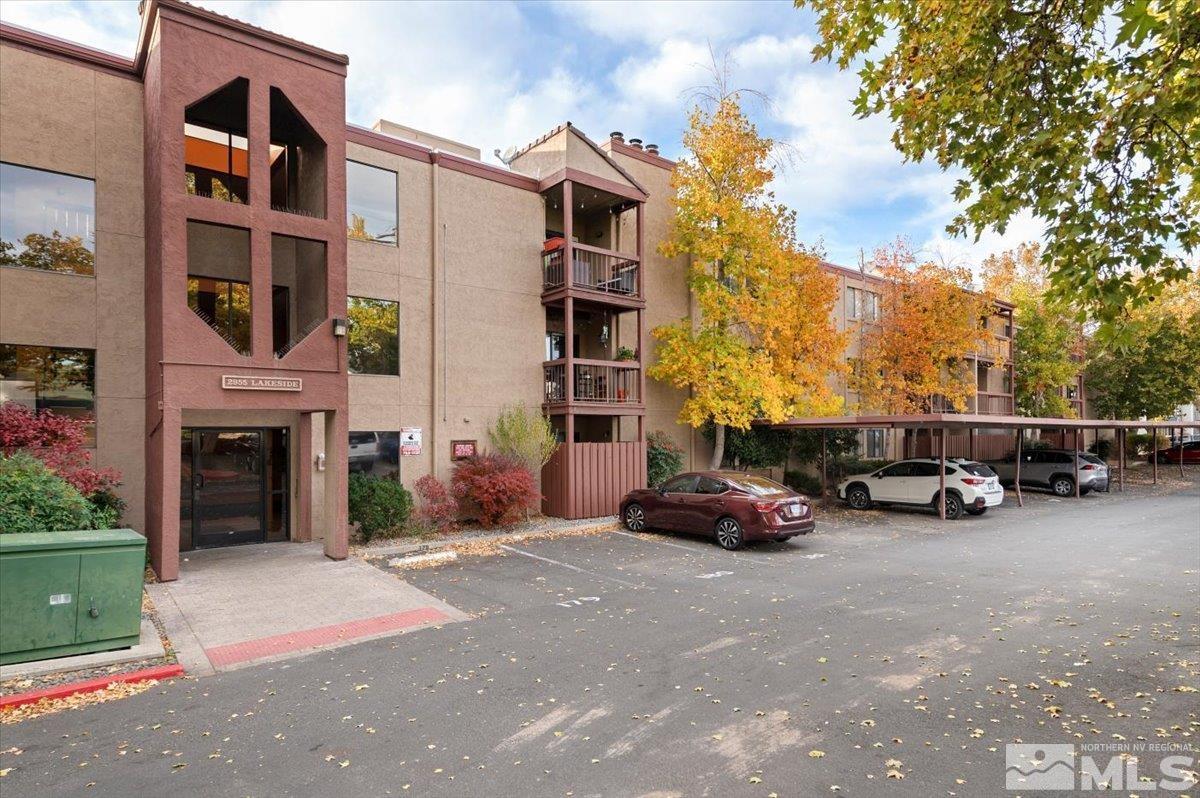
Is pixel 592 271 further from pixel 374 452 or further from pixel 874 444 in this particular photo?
pixel 874 444

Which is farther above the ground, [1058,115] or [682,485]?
[1058,115]

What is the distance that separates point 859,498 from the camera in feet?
67.1

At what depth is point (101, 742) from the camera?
16.7 feet

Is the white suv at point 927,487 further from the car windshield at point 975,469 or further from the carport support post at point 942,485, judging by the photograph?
the carport support post at point 942,485

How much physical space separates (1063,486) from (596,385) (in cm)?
1883

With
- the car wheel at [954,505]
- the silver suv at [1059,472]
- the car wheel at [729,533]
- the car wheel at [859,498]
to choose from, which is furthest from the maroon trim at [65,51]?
the silver suv at [1059,472]

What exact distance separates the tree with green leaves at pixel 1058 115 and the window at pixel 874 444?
22.4m

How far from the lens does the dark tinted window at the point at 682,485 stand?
47.6 ft

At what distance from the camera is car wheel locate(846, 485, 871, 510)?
20281mm

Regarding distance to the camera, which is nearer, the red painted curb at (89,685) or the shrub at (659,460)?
the red painted curb at (89,685)

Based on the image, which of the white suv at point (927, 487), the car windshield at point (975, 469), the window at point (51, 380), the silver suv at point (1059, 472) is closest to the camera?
the window at point (51, 380)

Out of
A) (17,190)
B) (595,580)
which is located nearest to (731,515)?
(595,580)

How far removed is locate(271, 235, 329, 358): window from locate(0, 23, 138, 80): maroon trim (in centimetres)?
375

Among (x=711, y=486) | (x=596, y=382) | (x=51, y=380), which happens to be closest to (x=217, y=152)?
(x=51, y=380)
